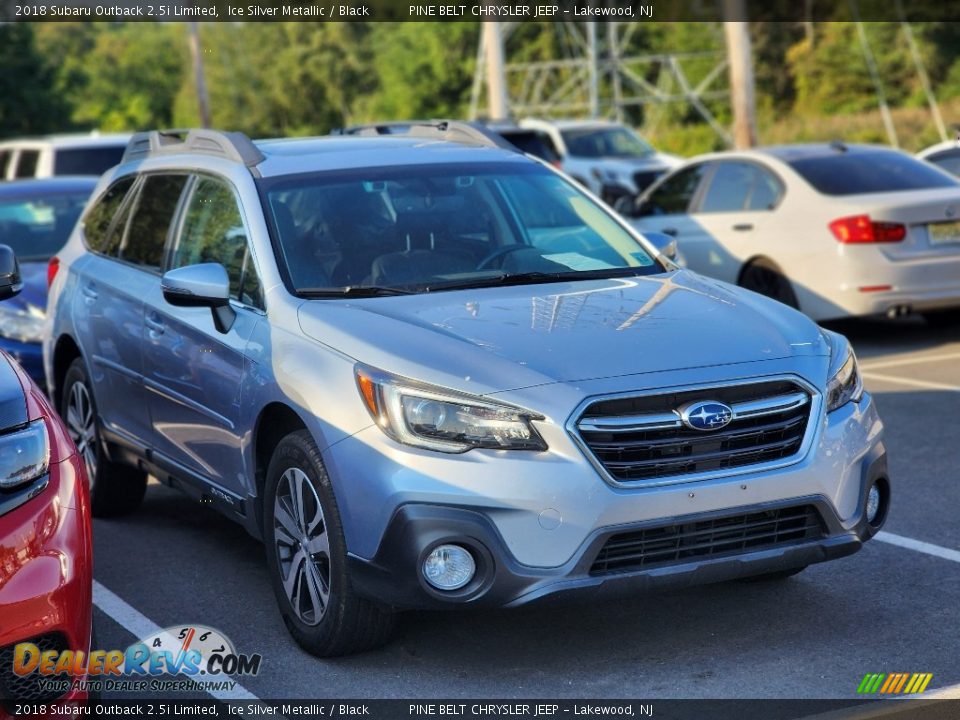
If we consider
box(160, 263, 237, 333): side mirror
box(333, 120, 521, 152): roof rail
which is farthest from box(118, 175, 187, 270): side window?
box(333, 120, 521, 152): roof rail

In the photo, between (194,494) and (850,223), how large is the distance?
262 inches

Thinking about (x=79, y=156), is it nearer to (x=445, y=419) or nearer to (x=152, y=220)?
(x=152, y=220)

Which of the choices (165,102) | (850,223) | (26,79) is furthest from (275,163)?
(165,102)

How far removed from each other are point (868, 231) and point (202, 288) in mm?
6893

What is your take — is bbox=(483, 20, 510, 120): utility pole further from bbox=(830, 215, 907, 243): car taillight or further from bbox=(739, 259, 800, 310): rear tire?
bbox=(830, 215, 907, 243): car taillight

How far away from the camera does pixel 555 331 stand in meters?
4.87

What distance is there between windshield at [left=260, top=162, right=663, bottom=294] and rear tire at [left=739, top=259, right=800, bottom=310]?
566 cm

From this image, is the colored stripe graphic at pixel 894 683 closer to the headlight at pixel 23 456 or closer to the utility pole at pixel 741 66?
the headlight at pixel 23 456

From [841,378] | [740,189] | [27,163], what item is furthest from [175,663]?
[27,163]

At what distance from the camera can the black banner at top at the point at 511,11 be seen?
40.0 m

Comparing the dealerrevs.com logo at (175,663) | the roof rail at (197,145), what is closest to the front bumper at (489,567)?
the dealerrevs.com logo at (175,663)

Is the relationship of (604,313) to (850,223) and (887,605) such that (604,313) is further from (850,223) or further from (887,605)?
(850,223)

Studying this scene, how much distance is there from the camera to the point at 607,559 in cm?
448

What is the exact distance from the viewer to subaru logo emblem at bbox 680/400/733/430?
178 inches
